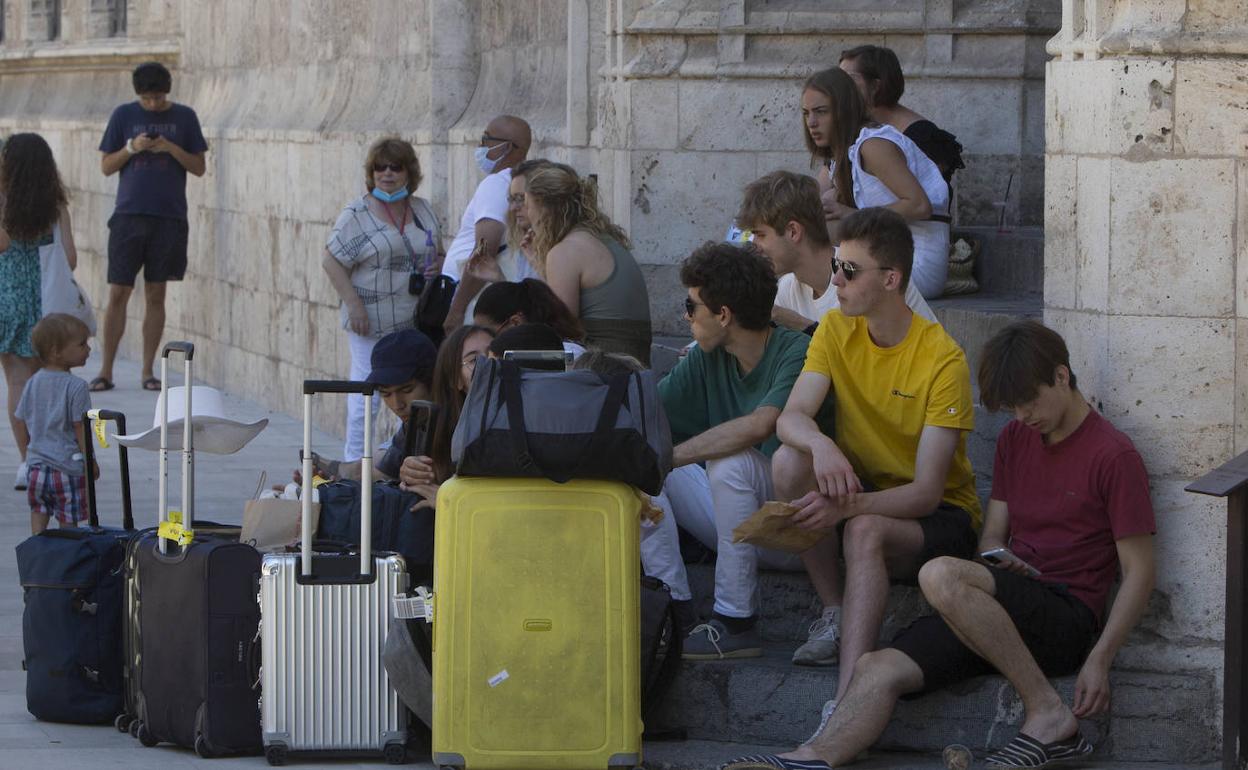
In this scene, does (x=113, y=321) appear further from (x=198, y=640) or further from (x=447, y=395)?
(x=198, y=640)

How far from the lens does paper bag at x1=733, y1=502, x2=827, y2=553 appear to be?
5.72m

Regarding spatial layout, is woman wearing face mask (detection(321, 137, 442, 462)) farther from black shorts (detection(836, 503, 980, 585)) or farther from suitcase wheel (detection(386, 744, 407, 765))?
black shorts (detection(836, 503, 980, 585))

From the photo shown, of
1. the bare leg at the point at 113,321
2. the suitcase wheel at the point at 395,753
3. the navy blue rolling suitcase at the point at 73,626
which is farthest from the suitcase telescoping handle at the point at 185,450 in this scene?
the bare leg at the point at 113,321

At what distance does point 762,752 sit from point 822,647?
0.34 m

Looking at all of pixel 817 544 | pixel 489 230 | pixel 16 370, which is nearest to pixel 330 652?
pixel 817 544

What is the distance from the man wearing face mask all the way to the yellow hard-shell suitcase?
327 cm

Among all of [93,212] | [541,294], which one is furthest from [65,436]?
[93,212]

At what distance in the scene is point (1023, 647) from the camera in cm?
555

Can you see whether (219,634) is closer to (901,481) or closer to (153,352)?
(901,481)

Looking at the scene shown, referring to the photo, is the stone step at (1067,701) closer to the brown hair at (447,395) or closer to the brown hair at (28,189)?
the brown hair at (447,395)

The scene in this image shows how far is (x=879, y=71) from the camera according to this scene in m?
8.04

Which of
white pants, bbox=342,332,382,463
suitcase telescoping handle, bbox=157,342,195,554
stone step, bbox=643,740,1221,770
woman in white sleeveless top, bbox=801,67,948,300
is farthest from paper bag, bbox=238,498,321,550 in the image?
white pants, bbox=342,332,382,463

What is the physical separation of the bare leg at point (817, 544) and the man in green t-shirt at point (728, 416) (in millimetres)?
122

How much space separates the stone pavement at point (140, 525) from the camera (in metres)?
5.74
